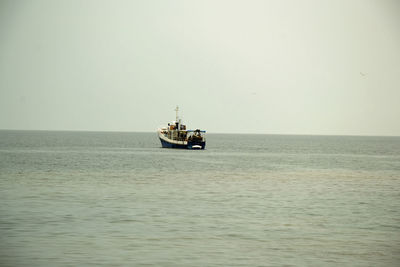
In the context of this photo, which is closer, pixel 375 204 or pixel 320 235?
pixel 320 235

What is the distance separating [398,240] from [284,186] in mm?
23036

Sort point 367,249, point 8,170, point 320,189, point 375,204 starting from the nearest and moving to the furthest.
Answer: point 367,249, point 375,204, point 320,189, point 8,170

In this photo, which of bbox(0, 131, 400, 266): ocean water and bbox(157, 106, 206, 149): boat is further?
bbox(157, 106, 206, 149): boat

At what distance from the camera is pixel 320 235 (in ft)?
78.4

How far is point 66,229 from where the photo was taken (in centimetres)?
2398

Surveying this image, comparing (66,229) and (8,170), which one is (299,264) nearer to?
(66,229)

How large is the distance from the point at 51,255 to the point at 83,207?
11474mm

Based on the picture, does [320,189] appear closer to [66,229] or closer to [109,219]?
[109,219]

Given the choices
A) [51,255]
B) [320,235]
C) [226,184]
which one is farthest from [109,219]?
[226,184]

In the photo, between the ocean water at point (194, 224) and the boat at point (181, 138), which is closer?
the ocean water at point (194, 224)

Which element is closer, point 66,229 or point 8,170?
point 66,229

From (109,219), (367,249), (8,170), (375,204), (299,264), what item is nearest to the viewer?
(299,264)

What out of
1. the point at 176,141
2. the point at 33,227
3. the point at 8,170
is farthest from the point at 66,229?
the point at 176,141

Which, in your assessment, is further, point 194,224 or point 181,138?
point 181,138
